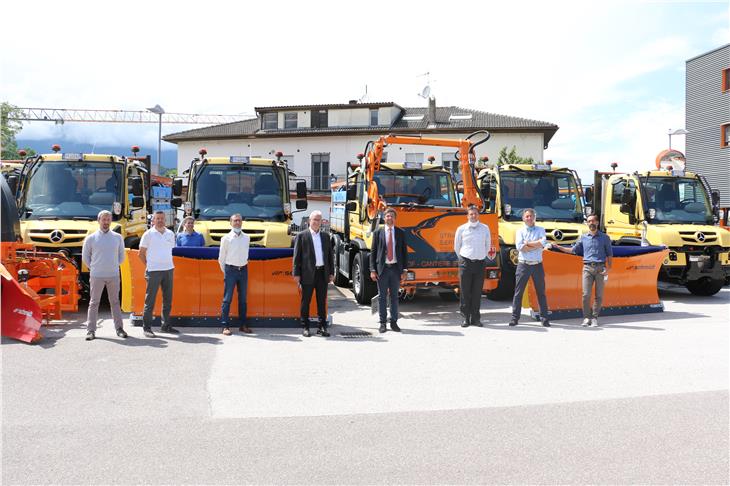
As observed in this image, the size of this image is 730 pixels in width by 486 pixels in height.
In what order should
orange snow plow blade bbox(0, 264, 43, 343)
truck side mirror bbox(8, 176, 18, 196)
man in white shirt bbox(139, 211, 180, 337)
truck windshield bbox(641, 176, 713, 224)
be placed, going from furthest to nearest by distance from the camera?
truck windshield bbox(641, 176, 713, 224) → truck side mirror bbox(8, 176, 18, 196) → man in white shirt bbox(139, 211, 180, 337) → orange snow plow blade bbox(0, 264, 43, 343)

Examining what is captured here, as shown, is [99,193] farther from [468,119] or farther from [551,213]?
[468,119]

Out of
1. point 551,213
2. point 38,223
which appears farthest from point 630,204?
point 38,223

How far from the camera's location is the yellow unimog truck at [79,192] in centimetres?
1186

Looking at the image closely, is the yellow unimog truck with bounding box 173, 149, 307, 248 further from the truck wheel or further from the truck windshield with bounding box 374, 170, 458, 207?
the truck wheel

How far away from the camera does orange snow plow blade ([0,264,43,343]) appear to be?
8469 millimetres

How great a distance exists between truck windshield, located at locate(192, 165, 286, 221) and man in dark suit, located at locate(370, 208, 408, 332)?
9.95 ft

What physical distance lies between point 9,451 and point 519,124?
3705cm

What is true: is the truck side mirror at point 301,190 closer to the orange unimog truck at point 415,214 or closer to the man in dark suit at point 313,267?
the orange unimog truck at point 415,214

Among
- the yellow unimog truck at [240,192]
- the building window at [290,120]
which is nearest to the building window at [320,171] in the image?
the building window at [290,120]

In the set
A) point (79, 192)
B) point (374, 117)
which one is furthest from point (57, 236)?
point (374, 117)

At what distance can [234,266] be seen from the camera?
31.0ft

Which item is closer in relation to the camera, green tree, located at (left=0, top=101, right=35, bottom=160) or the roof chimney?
the roof chimney

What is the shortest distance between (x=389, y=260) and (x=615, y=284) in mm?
4482

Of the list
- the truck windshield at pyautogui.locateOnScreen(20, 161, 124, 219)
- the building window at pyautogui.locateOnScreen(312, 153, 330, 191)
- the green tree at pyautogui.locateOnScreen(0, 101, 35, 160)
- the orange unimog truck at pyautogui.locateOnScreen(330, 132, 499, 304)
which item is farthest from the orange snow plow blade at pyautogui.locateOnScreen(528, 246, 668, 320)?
the green tree at pyautogui.locateOnScreen(0, 101, 35, 160)
